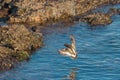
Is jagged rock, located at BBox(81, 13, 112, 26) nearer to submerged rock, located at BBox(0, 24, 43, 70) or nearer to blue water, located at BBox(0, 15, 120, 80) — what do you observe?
→ blue water, located at BBox(0, 15, 120, 80)

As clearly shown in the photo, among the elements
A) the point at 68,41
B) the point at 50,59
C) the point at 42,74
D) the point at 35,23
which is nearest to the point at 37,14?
the point at 35,23

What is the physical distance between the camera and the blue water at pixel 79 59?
2620 centimetres

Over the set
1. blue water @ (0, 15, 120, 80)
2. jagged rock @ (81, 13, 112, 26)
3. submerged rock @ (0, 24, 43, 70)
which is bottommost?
blue water @ (0, 15, 120, 80)

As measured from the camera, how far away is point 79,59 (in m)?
29.1

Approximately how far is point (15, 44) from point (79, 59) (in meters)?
4.06

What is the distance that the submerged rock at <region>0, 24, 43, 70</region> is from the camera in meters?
27.9

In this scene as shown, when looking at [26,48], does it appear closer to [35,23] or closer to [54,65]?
[54,65]

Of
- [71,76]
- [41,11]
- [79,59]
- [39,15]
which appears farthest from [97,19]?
[71,76]

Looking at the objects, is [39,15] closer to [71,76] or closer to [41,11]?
[41,11]

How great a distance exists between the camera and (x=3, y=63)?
27125 millimetres

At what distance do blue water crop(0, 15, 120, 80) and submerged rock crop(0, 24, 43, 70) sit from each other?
0.52 metres

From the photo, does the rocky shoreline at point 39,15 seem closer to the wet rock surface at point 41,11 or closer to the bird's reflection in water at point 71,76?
the wet rock surface at point 41,11

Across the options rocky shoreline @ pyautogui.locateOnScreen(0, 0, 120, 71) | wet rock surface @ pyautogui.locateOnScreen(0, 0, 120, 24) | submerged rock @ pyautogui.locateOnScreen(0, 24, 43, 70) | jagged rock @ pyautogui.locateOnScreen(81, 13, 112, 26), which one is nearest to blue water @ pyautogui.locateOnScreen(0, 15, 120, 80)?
submerged rock @ pyautogui.locateOnScreen(0, 24, 43, 70)

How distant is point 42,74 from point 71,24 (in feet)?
37.3
